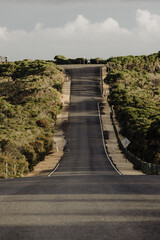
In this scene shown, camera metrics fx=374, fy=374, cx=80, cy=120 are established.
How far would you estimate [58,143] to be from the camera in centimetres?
6094

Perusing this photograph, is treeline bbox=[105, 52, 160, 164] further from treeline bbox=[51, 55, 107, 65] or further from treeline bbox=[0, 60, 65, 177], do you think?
treeline bbox=[0, 60, 65, 177]

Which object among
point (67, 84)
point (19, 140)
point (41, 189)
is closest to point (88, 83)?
point (67, 84)

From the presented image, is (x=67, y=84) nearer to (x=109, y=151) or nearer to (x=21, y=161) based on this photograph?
(x=109, y=151)

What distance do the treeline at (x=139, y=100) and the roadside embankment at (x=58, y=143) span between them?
10406 millimetres

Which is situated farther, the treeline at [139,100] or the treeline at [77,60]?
the treeline at [77,60]

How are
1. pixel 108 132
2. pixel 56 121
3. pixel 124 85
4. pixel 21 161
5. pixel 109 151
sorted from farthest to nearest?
1. pixel 124 85
2. pixel 56 121
3. pixel 108 132
4. pixel 109 151
5. pixel 21 161

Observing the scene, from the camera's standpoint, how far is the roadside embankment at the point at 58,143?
40.4 m

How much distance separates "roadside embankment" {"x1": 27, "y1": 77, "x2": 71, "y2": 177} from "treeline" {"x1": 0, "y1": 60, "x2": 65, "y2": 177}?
0.88m

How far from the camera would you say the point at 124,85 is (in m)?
103

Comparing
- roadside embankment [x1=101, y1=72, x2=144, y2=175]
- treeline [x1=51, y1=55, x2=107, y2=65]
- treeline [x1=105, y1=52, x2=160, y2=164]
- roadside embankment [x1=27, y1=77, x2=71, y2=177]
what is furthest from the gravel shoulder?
treeline [x1=51, y1=55, x2=107, y2=65]

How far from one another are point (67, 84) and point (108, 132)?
4297cm

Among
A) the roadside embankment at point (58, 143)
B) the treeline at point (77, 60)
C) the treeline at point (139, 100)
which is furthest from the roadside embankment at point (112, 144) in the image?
the treeline at point (77, 60)

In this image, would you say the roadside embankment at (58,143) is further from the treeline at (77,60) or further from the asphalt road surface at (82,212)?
the treeline at (77,60)

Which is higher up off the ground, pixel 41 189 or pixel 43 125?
pixel 41 189
